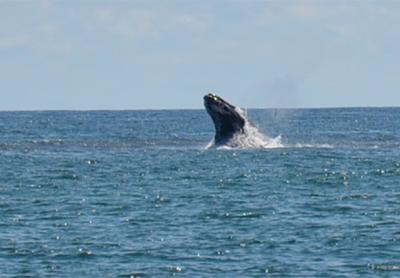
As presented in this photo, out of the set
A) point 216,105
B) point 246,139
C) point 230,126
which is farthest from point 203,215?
point 246,139

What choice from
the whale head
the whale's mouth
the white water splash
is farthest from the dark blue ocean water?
the whale's mouth

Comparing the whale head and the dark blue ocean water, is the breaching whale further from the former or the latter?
the dark blue ocean water

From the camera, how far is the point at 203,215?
3938 centimetres

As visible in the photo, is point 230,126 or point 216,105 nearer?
point 216,105

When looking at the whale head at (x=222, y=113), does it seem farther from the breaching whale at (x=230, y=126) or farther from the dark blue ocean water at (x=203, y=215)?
the dark blue ocean water at (x=203, y=215)

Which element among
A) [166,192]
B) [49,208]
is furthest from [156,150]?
[49,208]

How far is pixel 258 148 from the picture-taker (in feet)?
216

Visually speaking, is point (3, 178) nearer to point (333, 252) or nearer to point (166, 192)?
point (166, 192)

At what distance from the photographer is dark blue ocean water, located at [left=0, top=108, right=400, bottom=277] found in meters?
31.8

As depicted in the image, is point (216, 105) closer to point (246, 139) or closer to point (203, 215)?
point (246, 139)

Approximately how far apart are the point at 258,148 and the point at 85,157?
8.06 meters

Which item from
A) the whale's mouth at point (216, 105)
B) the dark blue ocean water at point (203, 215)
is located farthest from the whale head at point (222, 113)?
the dark blue ocean water at point (203, 215)

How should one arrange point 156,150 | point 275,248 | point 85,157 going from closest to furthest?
point 275,248, point 85,157, point 156,150

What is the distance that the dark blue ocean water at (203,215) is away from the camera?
104 ft
